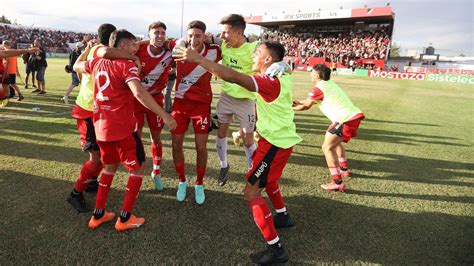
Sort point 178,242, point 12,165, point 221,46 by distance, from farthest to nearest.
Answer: point 12,165
point 221,46
point 178,242

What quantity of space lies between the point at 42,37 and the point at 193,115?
189 feet

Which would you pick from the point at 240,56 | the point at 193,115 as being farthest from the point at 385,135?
the point at 193,115

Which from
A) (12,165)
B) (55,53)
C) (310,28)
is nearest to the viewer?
(12,165)

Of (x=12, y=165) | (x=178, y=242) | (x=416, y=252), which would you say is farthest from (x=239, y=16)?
(x=12, y=165)

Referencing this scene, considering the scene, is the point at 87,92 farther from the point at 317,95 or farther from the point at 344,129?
the point at 344,129

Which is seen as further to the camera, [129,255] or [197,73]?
[197,73]

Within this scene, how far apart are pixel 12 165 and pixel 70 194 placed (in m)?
1.86

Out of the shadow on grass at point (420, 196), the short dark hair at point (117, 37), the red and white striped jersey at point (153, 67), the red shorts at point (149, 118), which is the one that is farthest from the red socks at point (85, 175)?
the shadow on grass at point (420, 196)

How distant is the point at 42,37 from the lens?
49781 millimetres

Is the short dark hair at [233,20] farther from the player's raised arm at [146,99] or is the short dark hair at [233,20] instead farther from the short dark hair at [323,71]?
the player's raised arm at [146,99]

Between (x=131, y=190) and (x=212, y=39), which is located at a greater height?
(x=212, y=39)

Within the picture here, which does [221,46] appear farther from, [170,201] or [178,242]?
[178,242]

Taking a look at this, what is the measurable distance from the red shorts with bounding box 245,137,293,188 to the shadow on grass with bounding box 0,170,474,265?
79 cm

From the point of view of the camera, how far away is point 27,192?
410 cm
